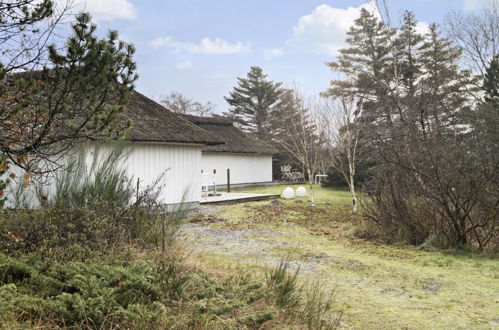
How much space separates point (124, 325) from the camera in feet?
9.43

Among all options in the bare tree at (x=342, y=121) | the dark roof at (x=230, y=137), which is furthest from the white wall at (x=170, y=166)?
the dark roof at (x=230, y=137)

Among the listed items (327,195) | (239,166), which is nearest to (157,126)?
(327,195)

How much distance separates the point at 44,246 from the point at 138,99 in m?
9.66

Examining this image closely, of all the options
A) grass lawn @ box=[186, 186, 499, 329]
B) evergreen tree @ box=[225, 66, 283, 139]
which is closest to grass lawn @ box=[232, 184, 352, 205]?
grass lawn @ box=[186, 186, 499, 329]

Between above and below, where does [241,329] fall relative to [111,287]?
below

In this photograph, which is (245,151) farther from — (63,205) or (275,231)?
(63,205)

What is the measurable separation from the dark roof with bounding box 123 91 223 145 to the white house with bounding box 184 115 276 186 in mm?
8981

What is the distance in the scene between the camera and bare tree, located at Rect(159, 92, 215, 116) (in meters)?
39.4

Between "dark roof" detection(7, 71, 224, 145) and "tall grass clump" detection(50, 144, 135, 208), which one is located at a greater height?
"dark roof" detection(7, 71, 224, 145)

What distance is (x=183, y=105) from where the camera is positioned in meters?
39.8

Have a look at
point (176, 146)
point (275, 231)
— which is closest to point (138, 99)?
point (176, 146)

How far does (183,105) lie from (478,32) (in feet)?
87.5

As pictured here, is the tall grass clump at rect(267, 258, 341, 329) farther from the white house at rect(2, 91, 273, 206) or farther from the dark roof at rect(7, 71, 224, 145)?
the dark roof at rect(7, 71, 224, 145)

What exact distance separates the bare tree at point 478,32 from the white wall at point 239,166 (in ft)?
43.8
